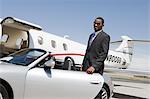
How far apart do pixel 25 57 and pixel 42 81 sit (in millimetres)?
864

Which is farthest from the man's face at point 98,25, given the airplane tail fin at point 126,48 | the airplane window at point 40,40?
the airplane tail fin at point 126,48

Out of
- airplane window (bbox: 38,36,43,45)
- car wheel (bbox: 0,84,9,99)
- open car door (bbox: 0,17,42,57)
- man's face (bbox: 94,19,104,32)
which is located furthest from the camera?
airplane window (bbox: 38,36,43,45)

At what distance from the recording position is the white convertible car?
4777mm

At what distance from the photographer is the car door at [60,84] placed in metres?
4.87

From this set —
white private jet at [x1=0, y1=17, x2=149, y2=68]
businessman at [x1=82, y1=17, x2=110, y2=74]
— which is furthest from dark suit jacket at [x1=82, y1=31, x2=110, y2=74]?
white private jet at [x1=0, y1=17, x2=149, y2=68]

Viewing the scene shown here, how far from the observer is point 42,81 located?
16.2 feet

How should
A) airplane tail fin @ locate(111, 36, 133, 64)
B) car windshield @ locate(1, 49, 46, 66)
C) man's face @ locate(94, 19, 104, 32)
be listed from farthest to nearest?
1. airplane tail fin @ locate(111, 36, 133, 64)
2. car windshield @ locate(1, 49, 46, 66)
3. man's face @ locate(94, 19, 104, 32)

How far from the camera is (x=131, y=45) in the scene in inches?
1150

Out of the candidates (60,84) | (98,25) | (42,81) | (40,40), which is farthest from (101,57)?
(40,40)

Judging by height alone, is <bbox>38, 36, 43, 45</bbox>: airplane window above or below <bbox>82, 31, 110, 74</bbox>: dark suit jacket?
above

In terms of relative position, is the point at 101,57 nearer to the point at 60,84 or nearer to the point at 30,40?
the point at 60,84

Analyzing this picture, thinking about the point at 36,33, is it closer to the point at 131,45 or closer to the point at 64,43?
the point at 64,43

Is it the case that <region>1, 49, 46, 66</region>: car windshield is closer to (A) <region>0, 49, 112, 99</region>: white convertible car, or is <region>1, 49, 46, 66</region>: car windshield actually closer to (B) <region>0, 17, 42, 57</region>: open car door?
(A) <region>0, 49, 112, 99</region>: white convertible car

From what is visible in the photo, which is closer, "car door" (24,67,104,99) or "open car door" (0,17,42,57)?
"car door" (24,67,104,99)
